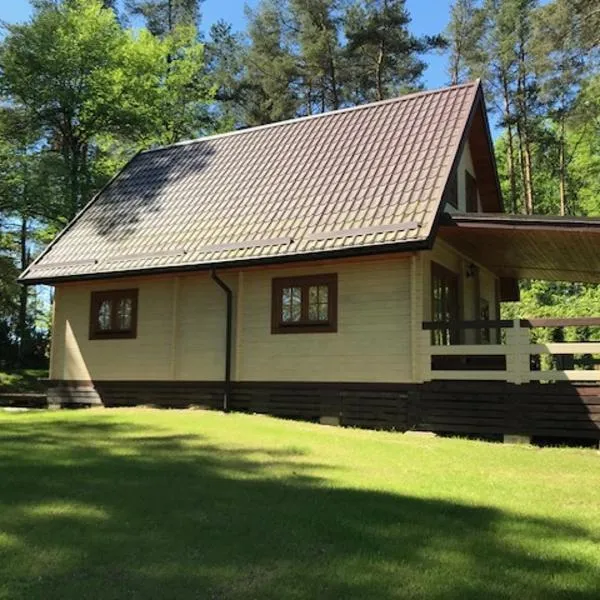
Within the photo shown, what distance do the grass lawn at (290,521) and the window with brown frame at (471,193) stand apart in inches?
297

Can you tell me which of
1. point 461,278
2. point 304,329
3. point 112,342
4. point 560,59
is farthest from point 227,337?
point 560,59

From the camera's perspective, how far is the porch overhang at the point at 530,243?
962 cm

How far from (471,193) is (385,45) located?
62.3 feet

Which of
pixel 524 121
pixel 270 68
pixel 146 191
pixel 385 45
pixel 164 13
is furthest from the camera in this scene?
pixel 164 13

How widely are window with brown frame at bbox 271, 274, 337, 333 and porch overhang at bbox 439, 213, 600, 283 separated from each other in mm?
2240

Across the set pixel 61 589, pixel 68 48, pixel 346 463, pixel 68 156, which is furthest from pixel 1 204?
pixel 61 589

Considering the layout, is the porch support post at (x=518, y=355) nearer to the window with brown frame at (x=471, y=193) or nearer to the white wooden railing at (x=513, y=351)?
the white wooden railing at (x=513, y=351)

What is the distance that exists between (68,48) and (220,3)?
17.0 m

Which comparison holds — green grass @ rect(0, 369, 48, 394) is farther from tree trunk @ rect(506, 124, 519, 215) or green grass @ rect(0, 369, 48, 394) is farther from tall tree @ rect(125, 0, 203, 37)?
tree trunk @ rect(506, 124, 519, 215)

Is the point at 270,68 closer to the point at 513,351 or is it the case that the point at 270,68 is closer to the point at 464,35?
the point at 464,35

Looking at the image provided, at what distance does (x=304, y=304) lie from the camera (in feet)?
39.0

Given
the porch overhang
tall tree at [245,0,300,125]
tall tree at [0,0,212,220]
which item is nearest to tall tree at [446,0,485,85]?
tall tree at [245,0,300,125]

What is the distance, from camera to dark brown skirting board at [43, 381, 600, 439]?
9.37 meters

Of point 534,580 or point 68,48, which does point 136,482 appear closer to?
point 534,580
